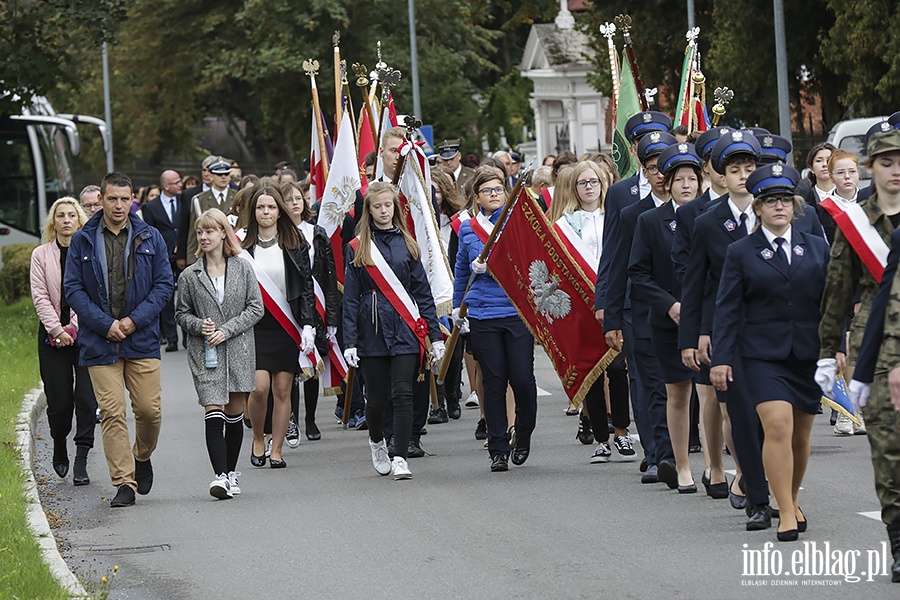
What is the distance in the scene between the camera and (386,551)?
873cm

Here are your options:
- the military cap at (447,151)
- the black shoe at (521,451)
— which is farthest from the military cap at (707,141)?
the military cap at (447,151)

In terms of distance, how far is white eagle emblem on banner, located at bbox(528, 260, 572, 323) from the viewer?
11.8 meters

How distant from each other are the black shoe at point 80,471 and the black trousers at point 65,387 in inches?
7.0

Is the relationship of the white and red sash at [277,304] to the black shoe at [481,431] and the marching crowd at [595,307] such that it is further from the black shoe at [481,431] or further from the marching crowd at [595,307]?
the black shoe at [481,431]

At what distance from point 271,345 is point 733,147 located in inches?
165

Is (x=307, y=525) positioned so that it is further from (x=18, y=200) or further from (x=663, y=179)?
(x=18, y=200)

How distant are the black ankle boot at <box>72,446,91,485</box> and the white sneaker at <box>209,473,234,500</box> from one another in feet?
4.61

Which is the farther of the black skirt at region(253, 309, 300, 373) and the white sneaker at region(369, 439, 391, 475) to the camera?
the black skirt at region(253, 309, 300, 373)

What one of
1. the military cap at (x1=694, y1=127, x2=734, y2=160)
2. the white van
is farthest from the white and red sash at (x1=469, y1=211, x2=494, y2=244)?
the white van

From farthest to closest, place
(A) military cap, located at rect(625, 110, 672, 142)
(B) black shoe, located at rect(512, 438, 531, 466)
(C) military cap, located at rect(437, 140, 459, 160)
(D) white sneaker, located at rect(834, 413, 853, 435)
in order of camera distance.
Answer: (C) military cap, located at rect(437, 140, 459, 160) < (D) white sneaker, located at rect(834, 413, 853, 435) < (B) black shoe, located at rect(512, 438, 531, 466) < (A) military cap, located at rect(625, 110, 672, 142)

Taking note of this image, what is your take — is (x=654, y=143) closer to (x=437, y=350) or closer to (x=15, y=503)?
(x=437, y=350)

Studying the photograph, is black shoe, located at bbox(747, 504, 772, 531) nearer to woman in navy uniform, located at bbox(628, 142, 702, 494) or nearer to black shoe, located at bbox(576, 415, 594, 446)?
woman in navy uniform, located at bbox(628, 142, 702, 494)

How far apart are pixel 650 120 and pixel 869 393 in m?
3.98

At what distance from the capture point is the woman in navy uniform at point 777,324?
8086 millimetres
